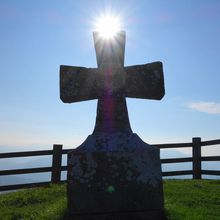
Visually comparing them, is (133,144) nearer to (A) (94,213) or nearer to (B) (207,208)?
(A) (94,213)

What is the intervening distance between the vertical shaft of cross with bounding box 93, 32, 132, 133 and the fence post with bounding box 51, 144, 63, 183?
284 inches

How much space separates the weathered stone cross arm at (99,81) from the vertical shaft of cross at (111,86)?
0.34 feet

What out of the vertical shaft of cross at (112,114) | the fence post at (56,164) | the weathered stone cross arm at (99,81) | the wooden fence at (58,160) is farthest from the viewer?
the fence post at (56,164)

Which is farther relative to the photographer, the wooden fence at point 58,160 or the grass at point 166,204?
the wooden fence at point 58,160

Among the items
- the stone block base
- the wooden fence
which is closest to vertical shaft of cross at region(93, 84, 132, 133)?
the stone block base

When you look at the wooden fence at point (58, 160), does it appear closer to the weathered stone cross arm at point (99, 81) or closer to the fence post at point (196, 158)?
the fence post at point (196, 158)

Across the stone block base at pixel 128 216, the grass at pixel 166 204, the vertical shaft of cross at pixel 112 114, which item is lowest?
the grass at pixel 166 204

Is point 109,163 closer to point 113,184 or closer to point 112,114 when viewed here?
point 113,184

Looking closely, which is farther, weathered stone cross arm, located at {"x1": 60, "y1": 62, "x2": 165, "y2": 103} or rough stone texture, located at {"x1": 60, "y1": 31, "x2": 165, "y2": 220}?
weathered stone cross arm, located at {"x1": 60, "y1": 62, "x2": 165, "y2": 103}

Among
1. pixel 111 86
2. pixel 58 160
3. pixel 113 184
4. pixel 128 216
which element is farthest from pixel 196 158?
pixel 113 184

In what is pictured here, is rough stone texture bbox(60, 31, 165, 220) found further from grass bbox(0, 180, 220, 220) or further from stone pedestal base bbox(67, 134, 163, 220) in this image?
grass bbox(0, 180, 220, 220)

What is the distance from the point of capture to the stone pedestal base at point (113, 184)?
5.74 meters

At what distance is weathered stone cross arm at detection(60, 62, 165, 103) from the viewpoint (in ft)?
21.4

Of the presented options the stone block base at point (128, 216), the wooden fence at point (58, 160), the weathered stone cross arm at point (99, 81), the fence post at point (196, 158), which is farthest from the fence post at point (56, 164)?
the stone block base at point (128, 216)
